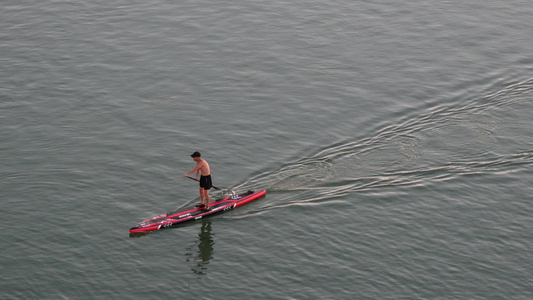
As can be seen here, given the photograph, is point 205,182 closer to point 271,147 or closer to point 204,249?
point 204,249

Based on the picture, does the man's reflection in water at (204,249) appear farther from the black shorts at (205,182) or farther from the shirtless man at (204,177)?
the black shorts at (205,182)

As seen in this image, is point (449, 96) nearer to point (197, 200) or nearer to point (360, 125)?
point (360, 125)

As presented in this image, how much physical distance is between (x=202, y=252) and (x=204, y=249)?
0.31 meters

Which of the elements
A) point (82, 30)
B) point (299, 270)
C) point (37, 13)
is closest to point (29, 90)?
point (82, 30)

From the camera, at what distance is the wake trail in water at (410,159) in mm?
42062

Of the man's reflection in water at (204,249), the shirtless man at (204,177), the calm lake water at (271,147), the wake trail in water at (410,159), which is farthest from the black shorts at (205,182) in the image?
the wake trail in water at (410,159)

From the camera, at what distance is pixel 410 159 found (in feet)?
145

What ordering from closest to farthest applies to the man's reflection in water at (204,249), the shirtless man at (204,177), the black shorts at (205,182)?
the man's reflection in water at (204,249), the shirtless man at (204,177), the black shorts at (205,182)

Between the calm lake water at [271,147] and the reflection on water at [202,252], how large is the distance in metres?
0.13

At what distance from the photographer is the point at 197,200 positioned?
40781 mm

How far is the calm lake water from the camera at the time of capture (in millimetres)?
35562

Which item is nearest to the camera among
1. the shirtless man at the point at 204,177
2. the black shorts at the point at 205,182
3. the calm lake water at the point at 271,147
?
the calm lake water at the point at 271,147

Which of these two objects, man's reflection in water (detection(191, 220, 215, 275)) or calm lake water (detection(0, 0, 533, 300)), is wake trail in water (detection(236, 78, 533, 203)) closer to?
calm lake water (detection(0, 0, 533, 300))

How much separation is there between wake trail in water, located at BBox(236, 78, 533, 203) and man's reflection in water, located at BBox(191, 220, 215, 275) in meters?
4.01
